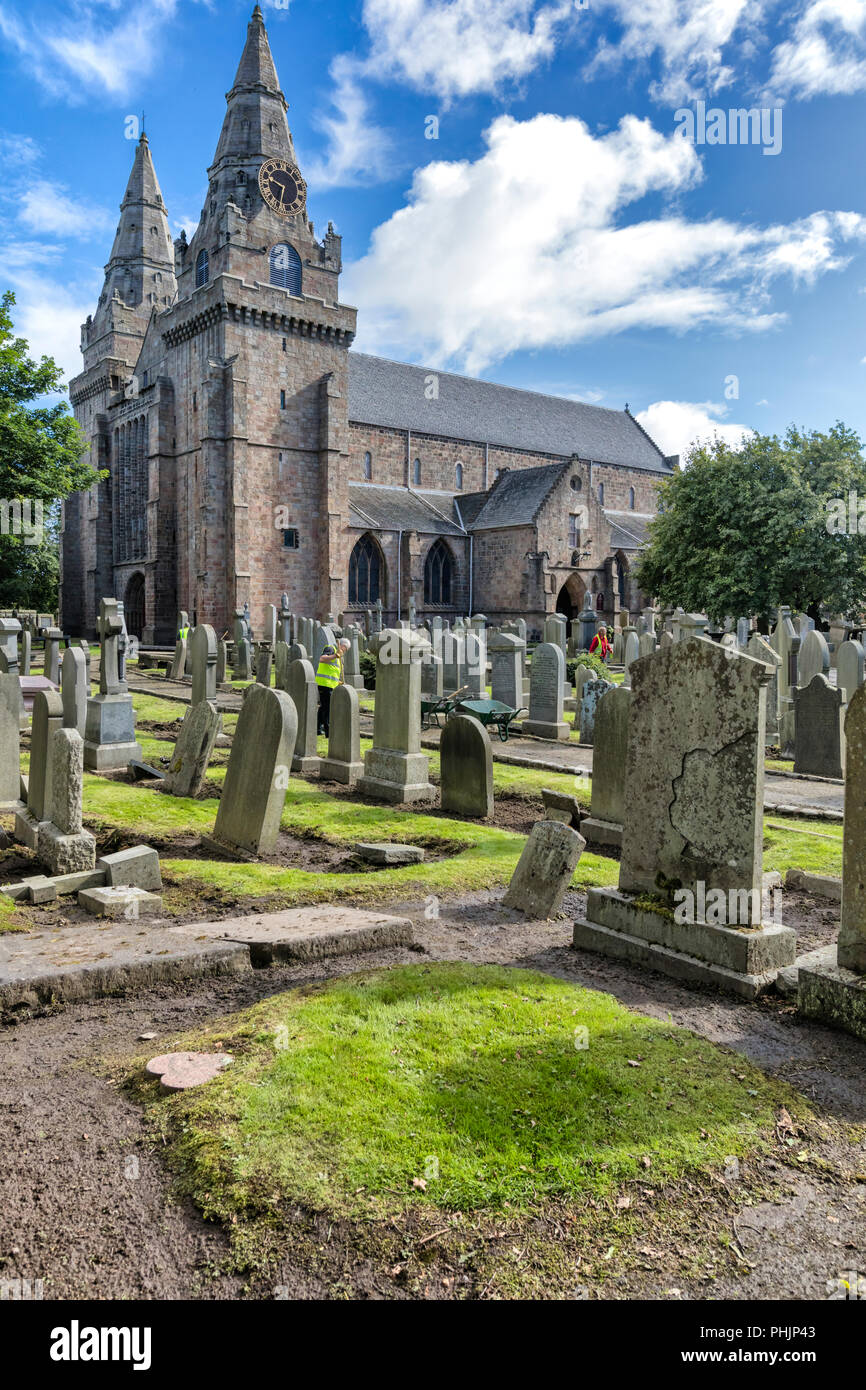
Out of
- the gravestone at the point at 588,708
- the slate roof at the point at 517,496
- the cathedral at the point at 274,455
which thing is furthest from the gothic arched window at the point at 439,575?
the gravestone at the point at 588,708

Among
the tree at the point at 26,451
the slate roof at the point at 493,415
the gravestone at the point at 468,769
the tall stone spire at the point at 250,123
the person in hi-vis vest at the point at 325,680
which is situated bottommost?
the gravestone at the point at 468,769

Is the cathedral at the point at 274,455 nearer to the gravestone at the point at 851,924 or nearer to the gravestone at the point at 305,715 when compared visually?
the gravestone at the point at 305,715

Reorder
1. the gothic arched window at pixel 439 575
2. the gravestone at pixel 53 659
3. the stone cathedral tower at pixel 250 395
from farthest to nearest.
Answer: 1. the gothic arched window at pixel 439 575
2. the stone cathedral tower at pixel 250 395
3. the gravestone at pixel 53 659

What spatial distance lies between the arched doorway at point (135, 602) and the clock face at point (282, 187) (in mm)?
17414

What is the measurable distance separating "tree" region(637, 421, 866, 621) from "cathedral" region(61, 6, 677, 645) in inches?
334

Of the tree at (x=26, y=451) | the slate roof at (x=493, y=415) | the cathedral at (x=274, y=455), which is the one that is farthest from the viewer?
the slate roof at (x=493, y=415)

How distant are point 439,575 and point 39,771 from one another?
3524 cm

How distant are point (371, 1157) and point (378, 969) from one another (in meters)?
1.68

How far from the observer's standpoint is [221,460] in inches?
1323

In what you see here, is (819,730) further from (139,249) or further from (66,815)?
(139,249)

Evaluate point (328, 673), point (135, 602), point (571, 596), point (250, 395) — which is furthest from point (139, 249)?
point (328, 673)

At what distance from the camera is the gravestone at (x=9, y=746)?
839 centimetres

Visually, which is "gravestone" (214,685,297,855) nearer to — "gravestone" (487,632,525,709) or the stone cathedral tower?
"gravestone" (487,632,525,709)

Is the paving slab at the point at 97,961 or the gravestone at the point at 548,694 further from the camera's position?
the gravestone at the point at 548,694
